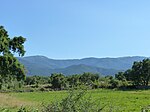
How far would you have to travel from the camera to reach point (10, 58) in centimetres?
4547

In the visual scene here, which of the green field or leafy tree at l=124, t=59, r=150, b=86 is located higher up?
leafy tree at l=124, t=59, r=150, b=86

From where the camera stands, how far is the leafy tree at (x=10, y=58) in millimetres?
45125

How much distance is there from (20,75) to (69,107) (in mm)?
39541

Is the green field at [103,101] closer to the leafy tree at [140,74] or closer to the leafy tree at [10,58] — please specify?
the leafy tree at [10,58]

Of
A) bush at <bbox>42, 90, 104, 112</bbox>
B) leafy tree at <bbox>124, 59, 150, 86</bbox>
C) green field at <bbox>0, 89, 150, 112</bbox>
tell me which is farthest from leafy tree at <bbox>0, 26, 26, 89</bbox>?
leafy tree at <bbox>124, 59, 150, 86</bbox>

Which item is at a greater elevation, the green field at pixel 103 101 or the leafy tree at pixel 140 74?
the leafy tree at pixel 140 74

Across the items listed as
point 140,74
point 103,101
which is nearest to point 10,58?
point 103,101

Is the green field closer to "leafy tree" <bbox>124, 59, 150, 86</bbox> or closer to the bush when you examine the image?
the bush

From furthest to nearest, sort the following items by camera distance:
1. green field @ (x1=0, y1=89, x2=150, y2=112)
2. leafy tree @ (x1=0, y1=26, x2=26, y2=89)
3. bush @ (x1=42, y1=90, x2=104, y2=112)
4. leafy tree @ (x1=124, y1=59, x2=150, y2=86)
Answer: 1. leafy tree @ (x1=124, y1=59, x2=150, y2=86)
2. leafy tree @ (x1=0, y1=26, x2=26, y2=89)
3. green field @ (x1=0, y1=89, x2=150, y2=112)
4. bush @ (x1=42, y1=90, x2=104, y2=112)

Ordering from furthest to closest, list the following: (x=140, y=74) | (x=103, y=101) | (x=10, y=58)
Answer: (x=140, y=74), (x=10, y=58), (x=103, y=101)

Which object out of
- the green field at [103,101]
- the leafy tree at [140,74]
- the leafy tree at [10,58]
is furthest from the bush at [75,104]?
the leafy tree at [140,74]

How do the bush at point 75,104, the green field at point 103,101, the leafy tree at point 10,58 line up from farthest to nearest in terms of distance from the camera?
the leafy tree at point 10,58 → the green field at point 103,101 → the bush at point 75,104

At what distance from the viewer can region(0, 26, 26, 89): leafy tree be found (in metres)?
45.1

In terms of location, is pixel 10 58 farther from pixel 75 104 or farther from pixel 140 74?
pixel 140 74
